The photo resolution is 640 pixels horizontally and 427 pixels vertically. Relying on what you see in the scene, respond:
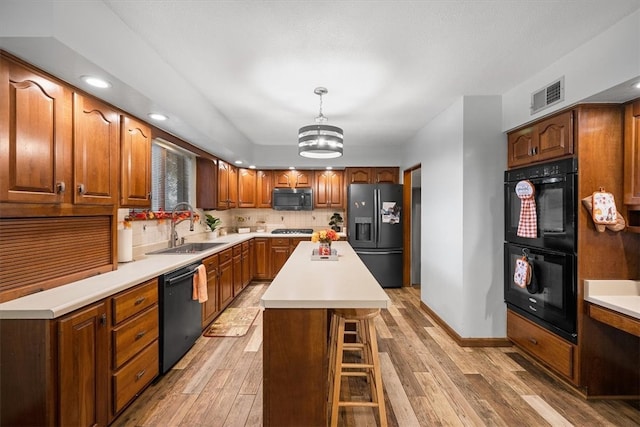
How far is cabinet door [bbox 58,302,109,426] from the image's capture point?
1.46m

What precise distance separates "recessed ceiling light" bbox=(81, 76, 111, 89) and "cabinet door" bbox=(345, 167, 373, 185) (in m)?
4.12

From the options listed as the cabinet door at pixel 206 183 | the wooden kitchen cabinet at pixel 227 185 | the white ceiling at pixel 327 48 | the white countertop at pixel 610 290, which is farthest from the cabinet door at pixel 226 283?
the white countertop at pixel 610 290

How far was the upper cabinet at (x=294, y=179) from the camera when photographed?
5.71 meters

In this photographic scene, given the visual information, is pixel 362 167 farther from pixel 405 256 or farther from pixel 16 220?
pixel 16 220

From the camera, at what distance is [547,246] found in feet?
7.85

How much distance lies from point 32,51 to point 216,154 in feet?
9.02

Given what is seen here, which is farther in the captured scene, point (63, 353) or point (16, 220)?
point (16, 220)

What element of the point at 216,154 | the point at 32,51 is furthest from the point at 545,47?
the point at 216,154

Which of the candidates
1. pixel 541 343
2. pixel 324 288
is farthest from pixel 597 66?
pixel 324 288

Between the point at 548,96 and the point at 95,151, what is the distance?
3.39 metres

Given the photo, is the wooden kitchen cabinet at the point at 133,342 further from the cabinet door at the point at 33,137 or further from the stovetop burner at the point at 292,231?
the stovetop burner at the point at 292,231

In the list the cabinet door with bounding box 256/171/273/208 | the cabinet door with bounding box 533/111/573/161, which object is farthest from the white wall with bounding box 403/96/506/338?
the cabinet door with bounding box 256/171/273/208

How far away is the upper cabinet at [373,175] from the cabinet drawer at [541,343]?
3.08 meters

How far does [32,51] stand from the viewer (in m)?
1.47
